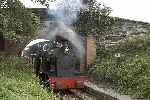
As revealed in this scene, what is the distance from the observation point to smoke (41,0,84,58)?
20.2 metres

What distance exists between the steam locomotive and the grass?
1199 millimetres

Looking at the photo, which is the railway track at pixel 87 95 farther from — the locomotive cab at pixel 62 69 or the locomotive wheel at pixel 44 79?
the locomotive wheel at pixel 44 79

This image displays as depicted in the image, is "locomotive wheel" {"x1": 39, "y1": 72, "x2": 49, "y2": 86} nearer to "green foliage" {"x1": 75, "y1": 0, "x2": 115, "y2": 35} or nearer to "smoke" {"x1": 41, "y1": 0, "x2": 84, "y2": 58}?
"smoke" {"x1": 41, "y1": 0, "x2": 84, "y2": 58}

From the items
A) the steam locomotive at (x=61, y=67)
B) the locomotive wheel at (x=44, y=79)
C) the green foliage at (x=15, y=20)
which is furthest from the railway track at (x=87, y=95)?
the green foliage at (x=15, y=20)

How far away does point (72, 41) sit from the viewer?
798 inches

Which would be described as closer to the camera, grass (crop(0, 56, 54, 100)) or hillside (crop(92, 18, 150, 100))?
grass (crop(0, 56, 54, 100))

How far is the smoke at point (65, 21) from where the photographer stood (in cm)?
2023

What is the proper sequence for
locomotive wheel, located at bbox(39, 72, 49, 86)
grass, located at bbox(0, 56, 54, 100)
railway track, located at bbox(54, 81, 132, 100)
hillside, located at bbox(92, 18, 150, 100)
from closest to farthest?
grass, located at bbox(0, 56, 54, 100)
railway track, located at bbox(54, 81, 132, 100)
hillside, located at bbox(92, 18, 150, 100)
locomotive wheel, located at bbox(39, 72, 49, 86)

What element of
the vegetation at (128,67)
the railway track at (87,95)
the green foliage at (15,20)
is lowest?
the railway track at (87,95)

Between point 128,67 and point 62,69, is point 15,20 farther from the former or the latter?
point 128,67

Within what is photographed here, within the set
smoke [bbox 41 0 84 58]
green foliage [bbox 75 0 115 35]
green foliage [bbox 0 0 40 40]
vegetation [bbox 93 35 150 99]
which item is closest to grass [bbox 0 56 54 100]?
green foliage [bbox 0 0 40 40]

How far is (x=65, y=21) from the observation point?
2100cm

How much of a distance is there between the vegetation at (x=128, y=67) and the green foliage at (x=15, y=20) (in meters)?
4.57

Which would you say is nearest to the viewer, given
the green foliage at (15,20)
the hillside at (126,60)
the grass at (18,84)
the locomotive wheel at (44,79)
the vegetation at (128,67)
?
the grass at (18,84)
